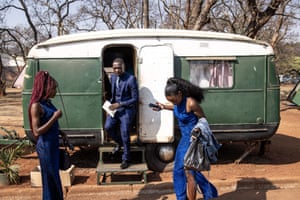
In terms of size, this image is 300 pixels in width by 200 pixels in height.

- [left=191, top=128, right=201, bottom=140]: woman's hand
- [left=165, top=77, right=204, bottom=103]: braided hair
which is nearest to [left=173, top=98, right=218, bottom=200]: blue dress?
[left=165, top=77, right=204, bottom=103]: braided hair

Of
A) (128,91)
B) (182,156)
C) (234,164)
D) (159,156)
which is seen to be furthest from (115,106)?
(234,164)

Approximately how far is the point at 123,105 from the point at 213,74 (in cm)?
185

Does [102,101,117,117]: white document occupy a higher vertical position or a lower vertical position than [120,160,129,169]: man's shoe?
higher

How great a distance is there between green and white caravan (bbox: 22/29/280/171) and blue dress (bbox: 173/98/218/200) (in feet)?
6.17

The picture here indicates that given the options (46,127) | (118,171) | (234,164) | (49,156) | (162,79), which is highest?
(162,79)

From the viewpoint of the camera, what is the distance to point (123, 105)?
6297 millimetres

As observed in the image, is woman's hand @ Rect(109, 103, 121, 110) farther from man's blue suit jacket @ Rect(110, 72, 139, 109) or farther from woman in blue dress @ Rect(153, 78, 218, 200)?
woman in blue dress @ Rect(153, 78, 218, 200)

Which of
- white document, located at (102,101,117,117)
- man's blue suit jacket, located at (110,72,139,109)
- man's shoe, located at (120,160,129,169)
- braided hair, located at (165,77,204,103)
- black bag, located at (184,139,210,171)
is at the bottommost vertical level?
man's shoe, located at (120,160,129,169)

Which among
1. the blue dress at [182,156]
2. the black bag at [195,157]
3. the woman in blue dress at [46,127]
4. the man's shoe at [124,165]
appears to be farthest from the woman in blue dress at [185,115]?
the man's shoe at [124,165]

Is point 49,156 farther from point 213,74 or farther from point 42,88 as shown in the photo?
point 213,74

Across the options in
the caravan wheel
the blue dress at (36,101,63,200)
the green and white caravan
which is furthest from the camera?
the caravan wheel

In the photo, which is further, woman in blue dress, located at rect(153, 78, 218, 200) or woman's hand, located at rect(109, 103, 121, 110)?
woman's hand, located at rect(109, 103, 121, 110)

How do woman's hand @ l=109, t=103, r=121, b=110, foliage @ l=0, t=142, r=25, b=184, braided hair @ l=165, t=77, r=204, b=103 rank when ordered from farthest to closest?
1. woman's hand @ l=109, t=103, r=121, b=110
2. foliage @ l=0, t=142, r=25, b=184
3. braided hair @ l=165, t=77, r=204, b=103

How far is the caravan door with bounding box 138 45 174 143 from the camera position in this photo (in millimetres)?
6688
